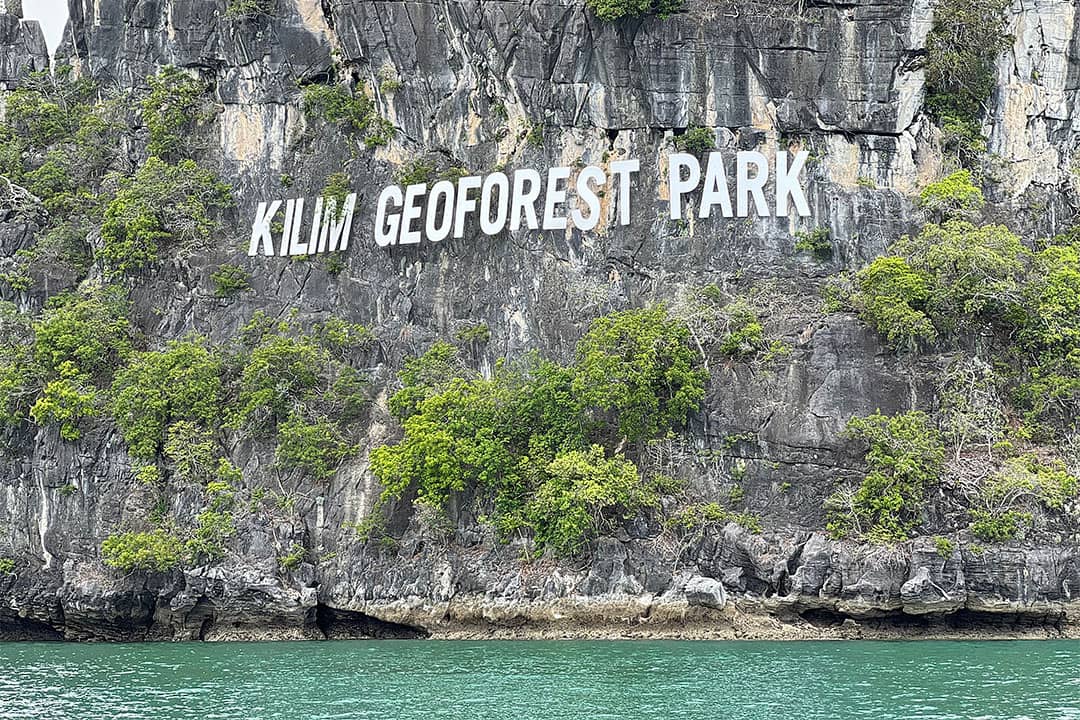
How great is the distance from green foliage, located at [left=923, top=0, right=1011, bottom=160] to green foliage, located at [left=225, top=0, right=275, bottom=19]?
17.0 metres

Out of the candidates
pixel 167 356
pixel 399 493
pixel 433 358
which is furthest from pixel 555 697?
pixel 167 356

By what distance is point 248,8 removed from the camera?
43625 mm

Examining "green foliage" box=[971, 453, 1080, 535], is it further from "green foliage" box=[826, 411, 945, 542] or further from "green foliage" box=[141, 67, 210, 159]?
"green foliage" box=[141, 67, 210, 159]

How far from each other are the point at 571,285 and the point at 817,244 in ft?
19.5

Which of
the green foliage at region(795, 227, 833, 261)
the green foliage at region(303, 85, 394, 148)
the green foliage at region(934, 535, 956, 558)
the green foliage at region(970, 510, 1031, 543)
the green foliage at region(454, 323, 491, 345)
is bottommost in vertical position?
the green foliage at region(934, 535, 956, 558)

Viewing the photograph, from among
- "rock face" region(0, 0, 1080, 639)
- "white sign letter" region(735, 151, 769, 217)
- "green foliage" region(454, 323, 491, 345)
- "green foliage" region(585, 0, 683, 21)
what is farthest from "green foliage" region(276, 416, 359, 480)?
"green foliage" region(585, 0, 683, 21)

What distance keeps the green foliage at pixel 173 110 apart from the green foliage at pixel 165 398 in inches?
285

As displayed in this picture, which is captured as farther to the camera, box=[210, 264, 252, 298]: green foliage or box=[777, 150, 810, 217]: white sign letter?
box=[210, 264, 252, 298]: green foliage

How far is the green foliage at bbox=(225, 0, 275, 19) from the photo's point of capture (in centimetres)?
4359

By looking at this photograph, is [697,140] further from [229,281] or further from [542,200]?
[229,281]

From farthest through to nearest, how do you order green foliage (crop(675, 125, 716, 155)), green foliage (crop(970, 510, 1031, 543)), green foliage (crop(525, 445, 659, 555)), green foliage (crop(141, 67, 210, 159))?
green foliage (crop(141, 67, 210, 159)) → green foliage (crop(675, 125, 716, 155)) → green foliage (crop(525, 445, 659, 555)) → green foliage (crop(970, 510, 1031, 543))

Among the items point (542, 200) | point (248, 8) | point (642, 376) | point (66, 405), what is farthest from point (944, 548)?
point (248, 8)

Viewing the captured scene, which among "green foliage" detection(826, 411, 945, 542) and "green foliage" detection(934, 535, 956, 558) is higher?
"green foliage" detection(826, 411, 945, 542)

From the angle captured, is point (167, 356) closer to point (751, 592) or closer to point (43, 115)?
point (43, 115)
